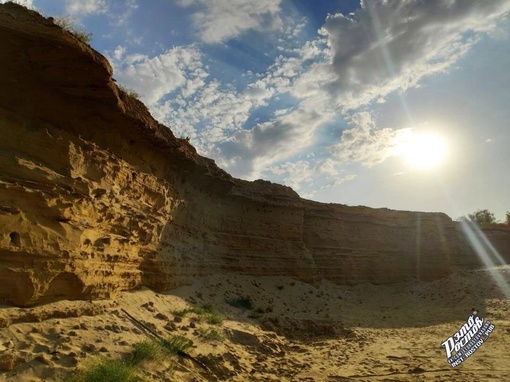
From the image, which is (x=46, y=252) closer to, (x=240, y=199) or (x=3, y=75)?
(x=3, y=75)

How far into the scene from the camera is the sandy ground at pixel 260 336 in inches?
231

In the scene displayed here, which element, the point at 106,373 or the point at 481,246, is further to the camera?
the point at 481,246

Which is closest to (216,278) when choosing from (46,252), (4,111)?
(46,252)

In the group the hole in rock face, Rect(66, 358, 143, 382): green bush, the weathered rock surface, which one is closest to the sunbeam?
the weathered rock surface

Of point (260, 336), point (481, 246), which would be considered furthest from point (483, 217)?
point (260, 336)

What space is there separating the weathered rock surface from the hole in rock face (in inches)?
1.4

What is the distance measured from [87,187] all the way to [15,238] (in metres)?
2.16

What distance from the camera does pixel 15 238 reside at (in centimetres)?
639

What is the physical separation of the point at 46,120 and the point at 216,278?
9708mm

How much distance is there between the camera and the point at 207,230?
16641 millimetres

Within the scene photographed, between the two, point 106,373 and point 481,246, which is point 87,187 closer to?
point 106,373

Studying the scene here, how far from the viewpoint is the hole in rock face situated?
634 cm

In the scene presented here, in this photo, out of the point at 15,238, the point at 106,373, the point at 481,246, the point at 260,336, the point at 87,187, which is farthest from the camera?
the point at 481,246

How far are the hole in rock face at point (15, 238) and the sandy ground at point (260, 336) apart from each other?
1.08m
